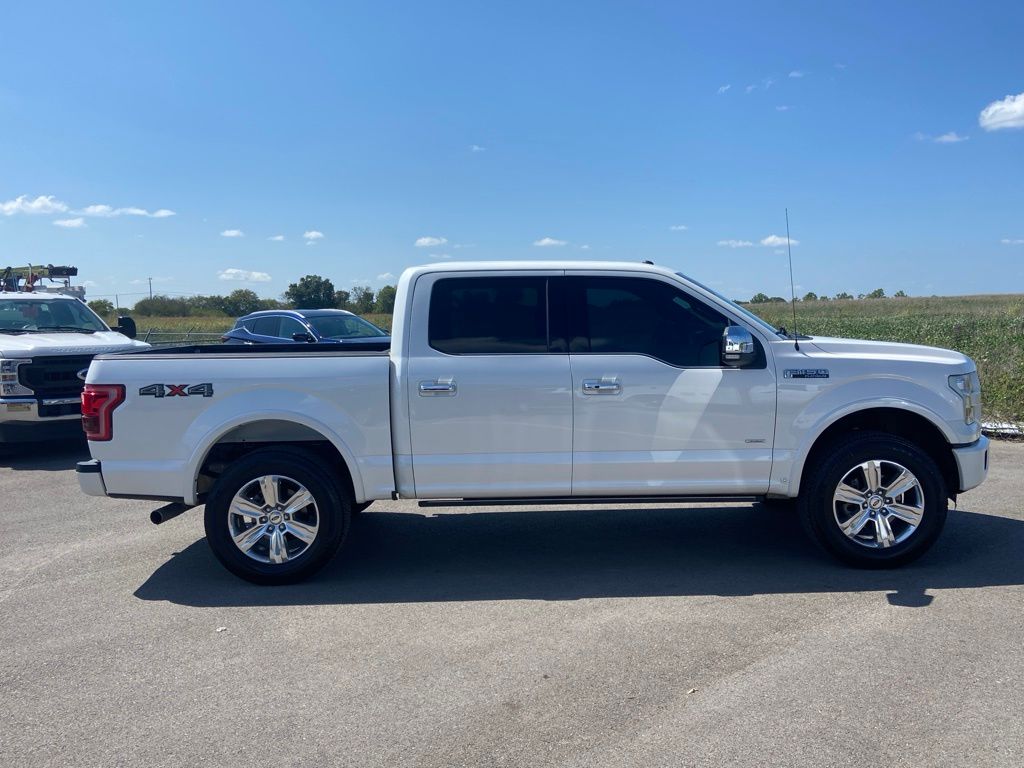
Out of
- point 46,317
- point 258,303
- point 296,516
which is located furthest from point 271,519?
point 258,303

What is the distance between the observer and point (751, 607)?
4781 millimetres

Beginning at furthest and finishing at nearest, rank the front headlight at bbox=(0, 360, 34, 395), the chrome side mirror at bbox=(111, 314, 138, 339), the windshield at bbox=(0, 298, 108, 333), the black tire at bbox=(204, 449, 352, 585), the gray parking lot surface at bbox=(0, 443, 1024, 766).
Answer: the chrome side mirror at bbox=(111, 314, 138, 339) < the windshield at bbox=(0, 298, 108, 333) < the front headlight at bbox=(0, 360, 34, 395) < the black tire at bbox=(204, 449, 352, 585) < the gray parking lot surface at bbox=(0, 443, 1024, 766)

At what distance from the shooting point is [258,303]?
3831 cm

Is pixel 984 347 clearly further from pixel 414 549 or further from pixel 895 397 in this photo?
pixel 414 549

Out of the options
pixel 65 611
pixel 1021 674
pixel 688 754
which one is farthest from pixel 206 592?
pixel 1021 674

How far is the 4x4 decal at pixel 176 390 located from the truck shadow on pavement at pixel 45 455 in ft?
16.4

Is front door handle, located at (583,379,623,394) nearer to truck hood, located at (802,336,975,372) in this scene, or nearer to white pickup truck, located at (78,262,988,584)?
white pickup truck, located at (78,262,988,584)

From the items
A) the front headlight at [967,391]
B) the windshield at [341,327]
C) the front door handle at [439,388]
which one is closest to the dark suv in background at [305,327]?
the windshield at [341,327]

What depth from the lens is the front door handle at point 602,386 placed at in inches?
208

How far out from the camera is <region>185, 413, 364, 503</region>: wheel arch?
17.3ft

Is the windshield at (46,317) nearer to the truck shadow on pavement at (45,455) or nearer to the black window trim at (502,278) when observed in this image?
the truck shadow on pavement at (45,455)

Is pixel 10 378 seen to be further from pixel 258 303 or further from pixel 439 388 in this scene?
pixel 258 303

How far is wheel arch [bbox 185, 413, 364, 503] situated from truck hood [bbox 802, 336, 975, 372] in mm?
3166

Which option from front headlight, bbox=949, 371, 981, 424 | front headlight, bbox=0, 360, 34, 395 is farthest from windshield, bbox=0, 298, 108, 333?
front headlight, bbox=949, 371, 981, 424
